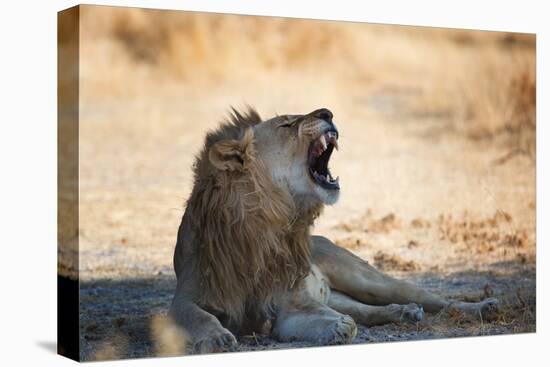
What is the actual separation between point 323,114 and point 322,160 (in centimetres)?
27

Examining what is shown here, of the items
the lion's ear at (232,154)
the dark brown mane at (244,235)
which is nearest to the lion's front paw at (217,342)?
the dark brown mane at (244,235)

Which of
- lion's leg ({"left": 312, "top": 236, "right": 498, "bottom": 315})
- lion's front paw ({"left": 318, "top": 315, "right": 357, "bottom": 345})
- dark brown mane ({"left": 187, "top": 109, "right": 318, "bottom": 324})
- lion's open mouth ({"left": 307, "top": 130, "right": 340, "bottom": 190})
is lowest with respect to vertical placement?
lion's front paw ({"left": 318, "top": 315, "right": 357, "bottom": 345})

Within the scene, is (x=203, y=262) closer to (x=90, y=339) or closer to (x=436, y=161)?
(x=90, y=339)

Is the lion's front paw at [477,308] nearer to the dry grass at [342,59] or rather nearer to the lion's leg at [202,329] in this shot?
the dry grass at [342,59]

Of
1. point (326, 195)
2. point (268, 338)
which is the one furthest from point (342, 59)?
point (268, 338)

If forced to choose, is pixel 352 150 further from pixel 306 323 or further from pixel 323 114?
pixel 306 323

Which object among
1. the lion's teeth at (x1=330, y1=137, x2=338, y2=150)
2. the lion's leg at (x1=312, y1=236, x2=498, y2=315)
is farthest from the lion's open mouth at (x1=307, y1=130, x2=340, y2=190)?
the lion's leg at (x1=312, y1=236, x2=498, y2=315)

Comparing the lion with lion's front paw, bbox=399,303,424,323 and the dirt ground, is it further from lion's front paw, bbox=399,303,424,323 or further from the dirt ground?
lion's front paw, bbox=399,303,424,323

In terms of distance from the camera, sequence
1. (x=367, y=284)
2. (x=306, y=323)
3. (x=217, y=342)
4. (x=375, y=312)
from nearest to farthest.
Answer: (x=217, y=342)
(x=306, y=323)
(x=375, y=312)
(x=367, y=284)

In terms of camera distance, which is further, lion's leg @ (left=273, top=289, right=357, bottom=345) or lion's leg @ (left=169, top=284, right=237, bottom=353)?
lion's leg @ (left=273, top=289, right=357, bottom=345)

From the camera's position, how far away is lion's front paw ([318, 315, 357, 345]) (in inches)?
285

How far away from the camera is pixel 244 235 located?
7117 mm

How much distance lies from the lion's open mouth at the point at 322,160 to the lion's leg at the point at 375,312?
850mm

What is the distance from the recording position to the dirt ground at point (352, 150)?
7.41 metres
